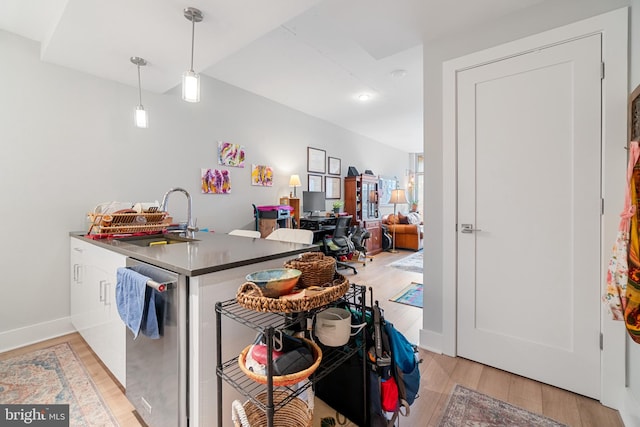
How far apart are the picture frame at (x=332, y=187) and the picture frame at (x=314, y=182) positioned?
20cm

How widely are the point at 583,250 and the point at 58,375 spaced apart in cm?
342

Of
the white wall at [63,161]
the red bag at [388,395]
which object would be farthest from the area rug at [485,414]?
the white wall at [63,161]

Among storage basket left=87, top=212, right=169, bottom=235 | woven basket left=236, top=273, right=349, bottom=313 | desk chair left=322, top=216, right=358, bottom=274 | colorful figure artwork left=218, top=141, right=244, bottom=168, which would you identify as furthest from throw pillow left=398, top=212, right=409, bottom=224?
woven basket left=236, top=273, right=349, bottom=313

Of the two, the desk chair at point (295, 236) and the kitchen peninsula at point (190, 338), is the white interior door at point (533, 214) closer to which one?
the desk chair at point (295, 236)

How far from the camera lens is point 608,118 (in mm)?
1509

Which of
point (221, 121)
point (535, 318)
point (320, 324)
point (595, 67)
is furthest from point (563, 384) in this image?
point (221, 121)

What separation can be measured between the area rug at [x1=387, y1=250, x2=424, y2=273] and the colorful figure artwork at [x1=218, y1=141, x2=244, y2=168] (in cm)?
313

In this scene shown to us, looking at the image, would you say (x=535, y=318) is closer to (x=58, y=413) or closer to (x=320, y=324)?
(x=320, y=324)

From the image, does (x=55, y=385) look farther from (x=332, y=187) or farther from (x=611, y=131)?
(x=332, y=187)

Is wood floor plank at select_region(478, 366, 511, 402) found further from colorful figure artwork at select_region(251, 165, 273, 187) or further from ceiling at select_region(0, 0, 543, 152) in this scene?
colorful figure artwork at select_region(251, 165, 273, 187)

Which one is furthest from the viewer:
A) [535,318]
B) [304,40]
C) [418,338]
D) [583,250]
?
[304,40]

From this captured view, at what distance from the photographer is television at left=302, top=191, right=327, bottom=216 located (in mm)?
4789

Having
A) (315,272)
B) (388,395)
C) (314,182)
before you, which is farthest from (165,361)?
(314,182)

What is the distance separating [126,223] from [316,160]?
11.7 ft
